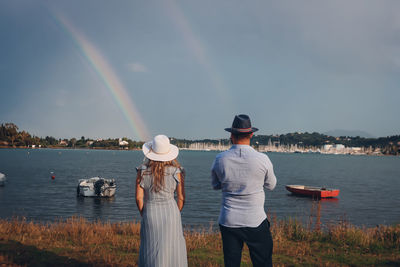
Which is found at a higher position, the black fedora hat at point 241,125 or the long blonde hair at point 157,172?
the black fedora hat at point 241,125

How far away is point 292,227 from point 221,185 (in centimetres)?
870

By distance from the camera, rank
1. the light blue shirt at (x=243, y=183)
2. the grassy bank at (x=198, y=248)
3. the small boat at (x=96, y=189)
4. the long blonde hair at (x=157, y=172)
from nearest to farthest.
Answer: the light blue shirt at (x=243, y=183) → the long blonde hair at (x=157, y=172) → the grassy bank at (x=198, y=248) → the small boat at (x=96, y=189)

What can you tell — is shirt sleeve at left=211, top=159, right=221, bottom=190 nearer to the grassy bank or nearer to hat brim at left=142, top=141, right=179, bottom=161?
hat brim at left=142, top=141, right=179, bottom=161

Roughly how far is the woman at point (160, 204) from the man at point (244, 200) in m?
0.65

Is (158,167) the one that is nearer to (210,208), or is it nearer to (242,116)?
(242,116)

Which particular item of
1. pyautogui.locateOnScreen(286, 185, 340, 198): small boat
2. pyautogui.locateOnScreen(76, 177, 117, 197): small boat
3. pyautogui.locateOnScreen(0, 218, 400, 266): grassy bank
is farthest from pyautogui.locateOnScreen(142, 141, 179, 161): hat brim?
pyautogui.locateOnScreen(286, 185, 340, 198): small boat

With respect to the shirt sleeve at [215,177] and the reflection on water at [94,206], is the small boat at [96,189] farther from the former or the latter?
the shirt sleeve at [215,177]

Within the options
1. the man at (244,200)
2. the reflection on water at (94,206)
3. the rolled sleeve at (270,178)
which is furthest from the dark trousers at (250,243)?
the reflection on water at (94,206)

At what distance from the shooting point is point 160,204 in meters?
4.86

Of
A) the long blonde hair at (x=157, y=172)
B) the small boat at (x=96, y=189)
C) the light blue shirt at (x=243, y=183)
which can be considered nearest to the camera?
the light blue shirt at (x=243, y=183)

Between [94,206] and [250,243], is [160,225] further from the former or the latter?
[94,206]

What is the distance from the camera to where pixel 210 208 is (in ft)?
137

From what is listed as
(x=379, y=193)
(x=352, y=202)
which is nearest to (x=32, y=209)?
(x=352, y=202)

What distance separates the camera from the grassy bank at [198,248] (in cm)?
771
